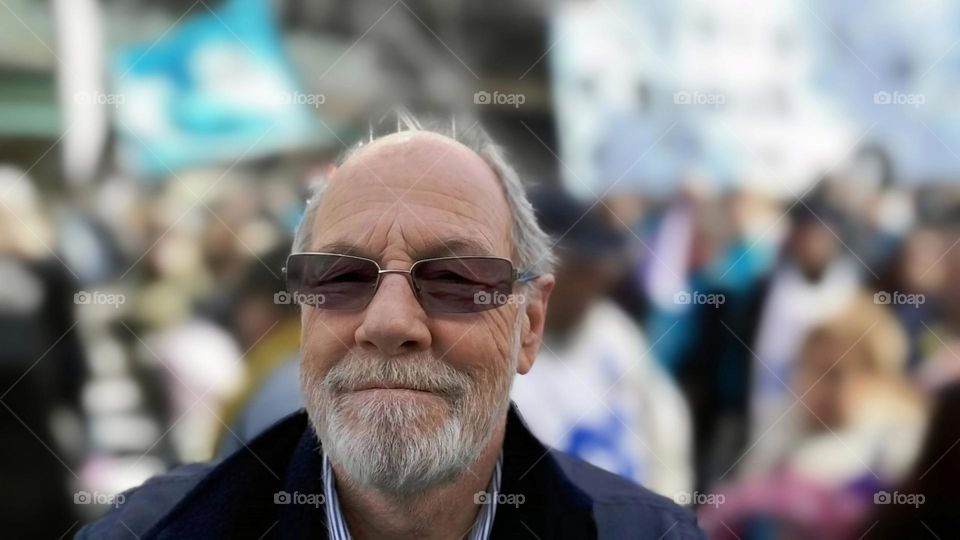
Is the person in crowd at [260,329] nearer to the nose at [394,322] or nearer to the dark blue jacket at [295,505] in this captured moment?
the dark blue jacket at [295,505]

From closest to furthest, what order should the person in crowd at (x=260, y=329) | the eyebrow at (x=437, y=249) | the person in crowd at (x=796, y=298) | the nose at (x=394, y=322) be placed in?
1. the nose at (x=394, y=322)
2. the eyebrow at (x=437, y=249)
3. the person in crowd at (x=260, y=329)
4. the person in crowd at (x=796, y=298)

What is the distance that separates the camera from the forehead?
1.61 meters

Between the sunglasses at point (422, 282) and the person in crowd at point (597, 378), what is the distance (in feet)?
6.58

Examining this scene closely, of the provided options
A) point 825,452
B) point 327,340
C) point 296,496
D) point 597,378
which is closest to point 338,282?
point 327,340

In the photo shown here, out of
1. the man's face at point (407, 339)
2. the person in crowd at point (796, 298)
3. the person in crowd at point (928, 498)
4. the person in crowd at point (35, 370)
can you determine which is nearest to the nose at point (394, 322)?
the man's face at point (407, 339)

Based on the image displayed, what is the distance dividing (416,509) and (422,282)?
0.41m

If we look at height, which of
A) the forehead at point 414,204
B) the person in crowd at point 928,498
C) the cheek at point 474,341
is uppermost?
the forehead at point 414,204

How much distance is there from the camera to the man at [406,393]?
4.98 ft

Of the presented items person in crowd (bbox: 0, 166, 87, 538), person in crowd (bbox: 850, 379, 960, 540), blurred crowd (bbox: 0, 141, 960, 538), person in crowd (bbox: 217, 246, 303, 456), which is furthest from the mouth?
person in crowd (bbox: 850, 379, 960, 540)

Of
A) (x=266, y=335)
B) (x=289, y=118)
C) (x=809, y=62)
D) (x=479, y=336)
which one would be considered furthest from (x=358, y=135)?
(x=479, y=336)

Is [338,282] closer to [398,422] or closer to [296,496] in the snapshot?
[398,422]

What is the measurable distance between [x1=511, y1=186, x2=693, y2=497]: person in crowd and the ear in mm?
1749

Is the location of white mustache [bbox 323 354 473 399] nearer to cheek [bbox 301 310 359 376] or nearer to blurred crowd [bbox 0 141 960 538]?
cheek [bbox 301 310 359 376]

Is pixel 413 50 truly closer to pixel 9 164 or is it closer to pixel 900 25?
pixel 9 164
